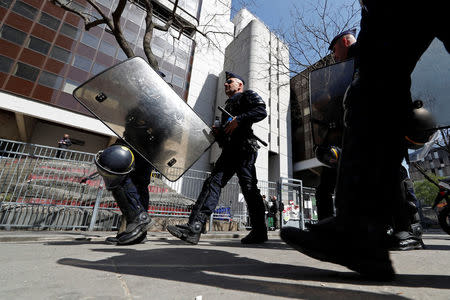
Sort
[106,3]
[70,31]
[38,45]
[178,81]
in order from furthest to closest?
[178,81]
[106,3]
[70,31]
[38,45]

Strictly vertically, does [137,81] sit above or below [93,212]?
above

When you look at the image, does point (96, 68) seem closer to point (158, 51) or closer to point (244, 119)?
point (158, 51)

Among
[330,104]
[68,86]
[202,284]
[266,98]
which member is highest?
[266,98]

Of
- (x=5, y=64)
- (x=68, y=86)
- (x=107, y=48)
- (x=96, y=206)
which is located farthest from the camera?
(x=107, y=48)

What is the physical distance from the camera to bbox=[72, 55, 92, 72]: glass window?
49.4 feet

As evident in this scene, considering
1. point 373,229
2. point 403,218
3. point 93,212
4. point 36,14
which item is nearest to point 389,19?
point 373,229

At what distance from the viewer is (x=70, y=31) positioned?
15492 millimetres

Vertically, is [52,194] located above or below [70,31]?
below

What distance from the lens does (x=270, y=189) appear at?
8.12 m

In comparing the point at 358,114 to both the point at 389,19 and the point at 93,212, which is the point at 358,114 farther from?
the point at 93,212

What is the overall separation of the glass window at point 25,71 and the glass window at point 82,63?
2.30 meters

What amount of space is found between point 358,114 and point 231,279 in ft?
2.60

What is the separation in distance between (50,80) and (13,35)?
343cm

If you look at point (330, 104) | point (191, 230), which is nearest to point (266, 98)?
point (330, 104)
